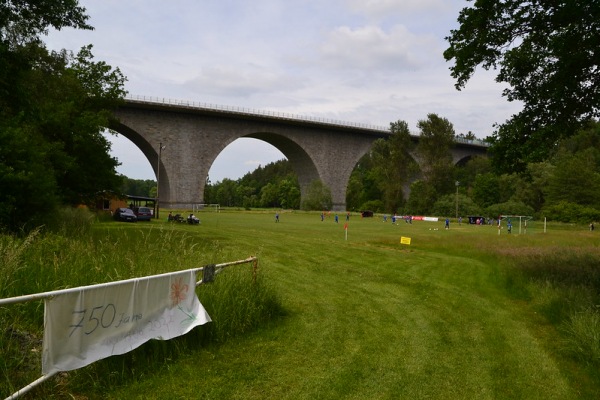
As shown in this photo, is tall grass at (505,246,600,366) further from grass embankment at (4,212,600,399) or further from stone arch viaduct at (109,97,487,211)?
stone arch viaduct at (109,97,487,211)

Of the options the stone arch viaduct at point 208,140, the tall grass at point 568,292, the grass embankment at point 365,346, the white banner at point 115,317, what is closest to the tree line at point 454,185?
the stone arch viaduct at point 208,140

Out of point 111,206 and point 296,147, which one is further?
point 296,147

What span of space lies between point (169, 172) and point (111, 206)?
1362cm

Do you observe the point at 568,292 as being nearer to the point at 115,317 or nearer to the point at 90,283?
the point at 115,317

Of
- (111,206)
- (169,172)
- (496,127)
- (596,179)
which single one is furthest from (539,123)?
(596,179)

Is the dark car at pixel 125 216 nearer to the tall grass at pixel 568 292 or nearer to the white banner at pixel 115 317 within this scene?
the tall grass at pixel 568 292

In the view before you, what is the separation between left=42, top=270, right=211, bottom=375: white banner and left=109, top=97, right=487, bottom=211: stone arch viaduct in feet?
164

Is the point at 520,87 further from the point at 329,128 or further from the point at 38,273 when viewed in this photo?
the point at 329,128

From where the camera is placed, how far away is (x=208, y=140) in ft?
213

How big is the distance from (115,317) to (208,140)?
203 ft

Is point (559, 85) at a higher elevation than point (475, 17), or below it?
below

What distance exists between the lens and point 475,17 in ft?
41.9

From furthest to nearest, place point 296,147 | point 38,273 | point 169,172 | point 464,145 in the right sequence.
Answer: point 464,145 → point 296,147 → point 169,172 → point 38,273

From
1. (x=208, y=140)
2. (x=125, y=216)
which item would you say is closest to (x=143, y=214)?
(x=125, y=216)
